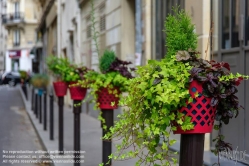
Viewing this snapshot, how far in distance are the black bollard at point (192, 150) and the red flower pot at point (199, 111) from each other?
0.05 meters

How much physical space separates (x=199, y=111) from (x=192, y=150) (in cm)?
26

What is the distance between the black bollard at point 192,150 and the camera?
3131 mm

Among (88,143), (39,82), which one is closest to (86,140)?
(88,143)

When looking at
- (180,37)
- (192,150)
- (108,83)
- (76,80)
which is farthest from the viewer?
(76,80)

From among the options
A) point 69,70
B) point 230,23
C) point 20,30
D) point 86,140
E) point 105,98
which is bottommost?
point 86,140

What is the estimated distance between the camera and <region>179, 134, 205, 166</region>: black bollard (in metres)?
3.13

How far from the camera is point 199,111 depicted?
3104mm

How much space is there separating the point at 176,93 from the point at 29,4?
56612 mm

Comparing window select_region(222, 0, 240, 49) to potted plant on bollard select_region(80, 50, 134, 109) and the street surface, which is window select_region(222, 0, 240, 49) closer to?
potted plant on bollard select_region(80, 50, 134, 109)

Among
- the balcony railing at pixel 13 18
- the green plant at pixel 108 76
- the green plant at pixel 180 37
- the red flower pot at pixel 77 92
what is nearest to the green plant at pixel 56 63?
the red flower pot at pixel 77 92

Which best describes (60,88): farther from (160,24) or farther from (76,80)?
(160,24)

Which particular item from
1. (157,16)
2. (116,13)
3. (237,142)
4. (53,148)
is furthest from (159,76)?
(116,13)

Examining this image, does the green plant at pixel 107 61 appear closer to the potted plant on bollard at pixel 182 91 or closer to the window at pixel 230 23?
the window at pixel 230 23

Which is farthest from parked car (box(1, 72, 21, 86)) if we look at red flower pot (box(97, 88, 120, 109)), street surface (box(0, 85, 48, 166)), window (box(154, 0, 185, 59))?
red flower pot (box(97, 88, 120, 109))
